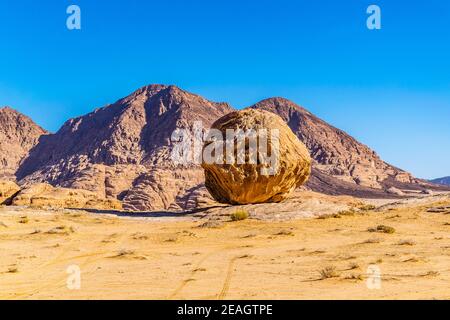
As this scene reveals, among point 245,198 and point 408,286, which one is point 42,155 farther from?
point 408,286

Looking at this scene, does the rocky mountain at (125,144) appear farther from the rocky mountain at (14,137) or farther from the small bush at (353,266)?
the small bush at (353,266)

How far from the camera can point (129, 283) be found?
311 inches

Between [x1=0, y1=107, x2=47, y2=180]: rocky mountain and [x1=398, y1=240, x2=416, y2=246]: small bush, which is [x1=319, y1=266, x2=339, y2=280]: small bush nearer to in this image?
[x1=398, y1=240, x2=416, y2=246]: small bush

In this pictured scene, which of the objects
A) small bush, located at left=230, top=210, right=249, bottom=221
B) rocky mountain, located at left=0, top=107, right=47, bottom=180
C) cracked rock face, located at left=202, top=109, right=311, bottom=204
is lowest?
small bush, located at left=230, top=210, right=249, bottom=221

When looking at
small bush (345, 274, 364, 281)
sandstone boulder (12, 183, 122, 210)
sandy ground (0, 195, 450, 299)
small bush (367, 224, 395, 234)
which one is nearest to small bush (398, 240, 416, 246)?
sandy ground (0, 195, 450, 299)

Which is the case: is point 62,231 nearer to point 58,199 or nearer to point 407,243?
point 407,243

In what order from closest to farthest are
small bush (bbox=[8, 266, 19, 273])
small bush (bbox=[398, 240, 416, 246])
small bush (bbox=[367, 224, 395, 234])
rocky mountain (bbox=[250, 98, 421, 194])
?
small bush (bbox=[8, 266, 19, 273]), small bush (bbox=[398, 240, 416, 246]), small bush (bbox=[367, 224, 395, 234]), rocky mountain (bbox=[250, 98, 421, 194])

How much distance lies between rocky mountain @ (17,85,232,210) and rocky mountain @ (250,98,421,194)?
20.6 meters

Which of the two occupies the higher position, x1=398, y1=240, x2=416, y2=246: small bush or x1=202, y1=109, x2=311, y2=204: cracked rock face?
x1=202, y1=109, x2=311, y2=204: cracked rock face

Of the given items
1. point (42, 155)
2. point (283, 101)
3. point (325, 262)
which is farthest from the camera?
point (283, 101)

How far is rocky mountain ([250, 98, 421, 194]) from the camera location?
97500 mm
